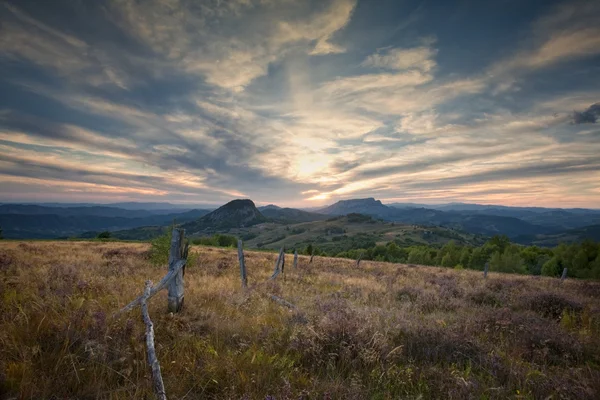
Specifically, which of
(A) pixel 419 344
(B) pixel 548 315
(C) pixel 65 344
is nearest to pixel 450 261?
(B) pixel 548 315

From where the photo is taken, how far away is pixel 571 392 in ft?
14.0

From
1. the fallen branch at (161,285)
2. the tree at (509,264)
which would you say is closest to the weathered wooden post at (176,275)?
the fallen branch at (161,285)

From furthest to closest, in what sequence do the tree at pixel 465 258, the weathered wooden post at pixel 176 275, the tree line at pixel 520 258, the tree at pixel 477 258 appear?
the tree at pixel 465 258
the tree at pixel 477 258
the tree line at pixel 520 258
the weathered wooden post at pixel 176 275

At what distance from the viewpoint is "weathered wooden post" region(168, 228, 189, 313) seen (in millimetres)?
6516

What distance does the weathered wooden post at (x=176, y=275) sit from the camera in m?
6.52

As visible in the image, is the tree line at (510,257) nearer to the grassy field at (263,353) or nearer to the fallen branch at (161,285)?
the grassy field at (263,353)

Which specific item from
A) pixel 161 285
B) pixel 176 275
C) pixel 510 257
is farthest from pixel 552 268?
pixel 161 285

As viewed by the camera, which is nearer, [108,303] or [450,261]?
[108,303]

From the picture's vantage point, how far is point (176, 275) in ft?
21.7

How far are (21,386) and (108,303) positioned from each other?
138 inches

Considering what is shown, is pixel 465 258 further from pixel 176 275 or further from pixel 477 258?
pixel 176 275

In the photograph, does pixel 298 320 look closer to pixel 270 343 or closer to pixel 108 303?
pixel 270 343

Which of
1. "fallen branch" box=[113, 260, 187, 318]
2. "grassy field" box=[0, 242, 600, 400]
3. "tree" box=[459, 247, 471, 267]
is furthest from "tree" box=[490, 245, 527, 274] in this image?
"fallen branch" box=[113, 260, 187, 318]

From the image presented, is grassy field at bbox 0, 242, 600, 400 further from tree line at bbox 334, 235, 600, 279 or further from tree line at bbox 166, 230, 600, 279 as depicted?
tree line at bbox 334, 235, 600, 279
